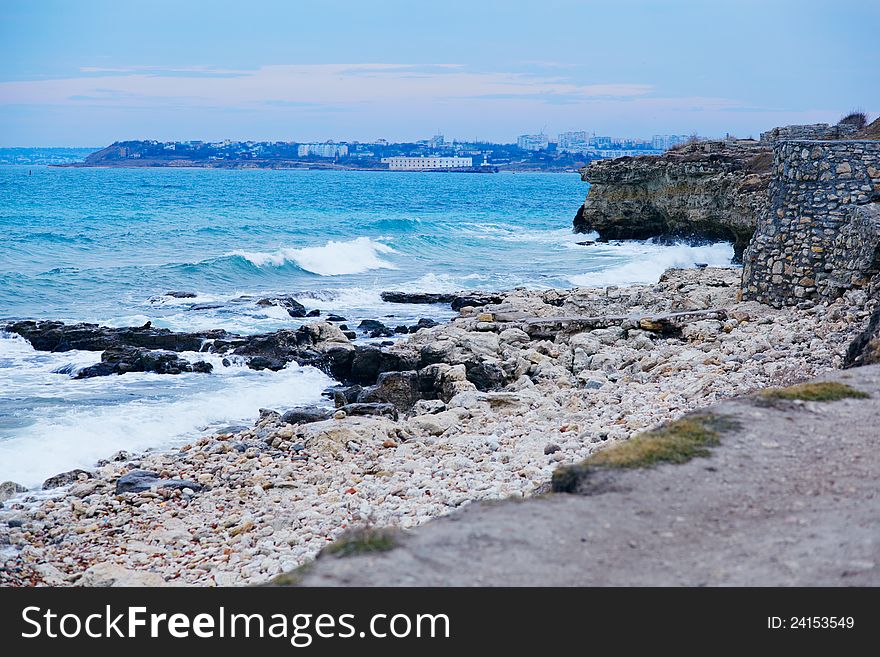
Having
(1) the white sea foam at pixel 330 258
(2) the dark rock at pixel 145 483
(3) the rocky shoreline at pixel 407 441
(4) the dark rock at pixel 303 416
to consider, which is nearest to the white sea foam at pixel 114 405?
(3) the rocky shoreline at pixel 407 441

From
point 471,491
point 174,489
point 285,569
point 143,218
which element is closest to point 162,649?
point 285,569

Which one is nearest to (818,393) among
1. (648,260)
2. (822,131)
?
(822,131)

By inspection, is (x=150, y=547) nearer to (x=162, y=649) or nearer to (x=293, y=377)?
(x=162, y=649)

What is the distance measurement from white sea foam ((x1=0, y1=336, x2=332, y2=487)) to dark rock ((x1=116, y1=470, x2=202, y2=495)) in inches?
56.8

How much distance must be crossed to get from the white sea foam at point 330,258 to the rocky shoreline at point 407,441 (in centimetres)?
2183

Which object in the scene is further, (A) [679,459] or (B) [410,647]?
(A) [679,459]

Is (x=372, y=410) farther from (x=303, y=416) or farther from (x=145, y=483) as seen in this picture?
(x=145, y=483)

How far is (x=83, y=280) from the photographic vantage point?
3578cm

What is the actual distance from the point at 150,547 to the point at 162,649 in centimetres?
525

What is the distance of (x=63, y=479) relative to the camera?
1282cm

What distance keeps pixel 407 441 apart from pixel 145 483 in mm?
3346

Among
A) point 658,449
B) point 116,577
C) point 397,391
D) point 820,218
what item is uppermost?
point 820,218

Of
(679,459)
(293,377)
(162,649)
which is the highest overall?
(679,459)

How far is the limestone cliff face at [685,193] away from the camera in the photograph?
39531mm
